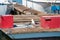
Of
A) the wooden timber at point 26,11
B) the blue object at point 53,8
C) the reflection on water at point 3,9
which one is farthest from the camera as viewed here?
the blue object at point 53,8

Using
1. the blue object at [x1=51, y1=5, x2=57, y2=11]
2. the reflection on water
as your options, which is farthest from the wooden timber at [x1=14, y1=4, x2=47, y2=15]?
the blue object at [x1=51, y1=5, x2=57, y2=11]

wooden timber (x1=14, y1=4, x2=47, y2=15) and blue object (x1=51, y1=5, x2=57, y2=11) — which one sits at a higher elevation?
wooden timber (x1=14, y1=4, x2=47, y2=15)

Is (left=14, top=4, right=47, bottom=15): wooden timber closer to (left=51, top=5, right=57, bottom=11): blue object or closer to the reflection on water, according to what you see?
the reflection on water

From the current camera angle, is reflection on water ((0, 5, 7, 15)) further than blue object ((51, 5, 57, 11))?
No

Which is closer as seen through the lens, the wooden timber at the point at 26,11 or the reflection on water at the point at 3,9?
the wooden timber at the point at 26,11

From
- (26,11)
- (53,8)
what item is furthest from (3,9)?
(53,8)

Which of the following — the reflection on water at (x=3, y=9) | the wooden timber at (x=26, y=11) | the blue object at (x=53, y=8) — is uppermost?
the reflection on water at (x=3, y=9)

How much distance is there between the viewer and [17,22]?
15.2 metres

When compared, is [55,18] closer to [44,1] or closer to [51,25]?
[51,25]

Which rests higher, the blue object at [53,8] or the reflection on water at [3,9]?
the reflection on water at [3,9]

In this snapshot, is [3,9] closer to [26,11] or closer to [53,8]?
[26,11]

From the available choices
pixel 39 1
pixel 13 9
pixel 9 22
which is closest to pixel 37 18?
pixel 9 22

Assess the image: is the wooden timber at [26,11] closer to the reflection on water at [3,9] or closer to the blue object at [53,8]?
the reflection on water at [3,9]


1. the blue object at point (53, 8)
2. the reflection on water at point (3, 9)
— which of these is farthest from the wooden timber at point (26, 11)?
the blue object at point (53, 8)
